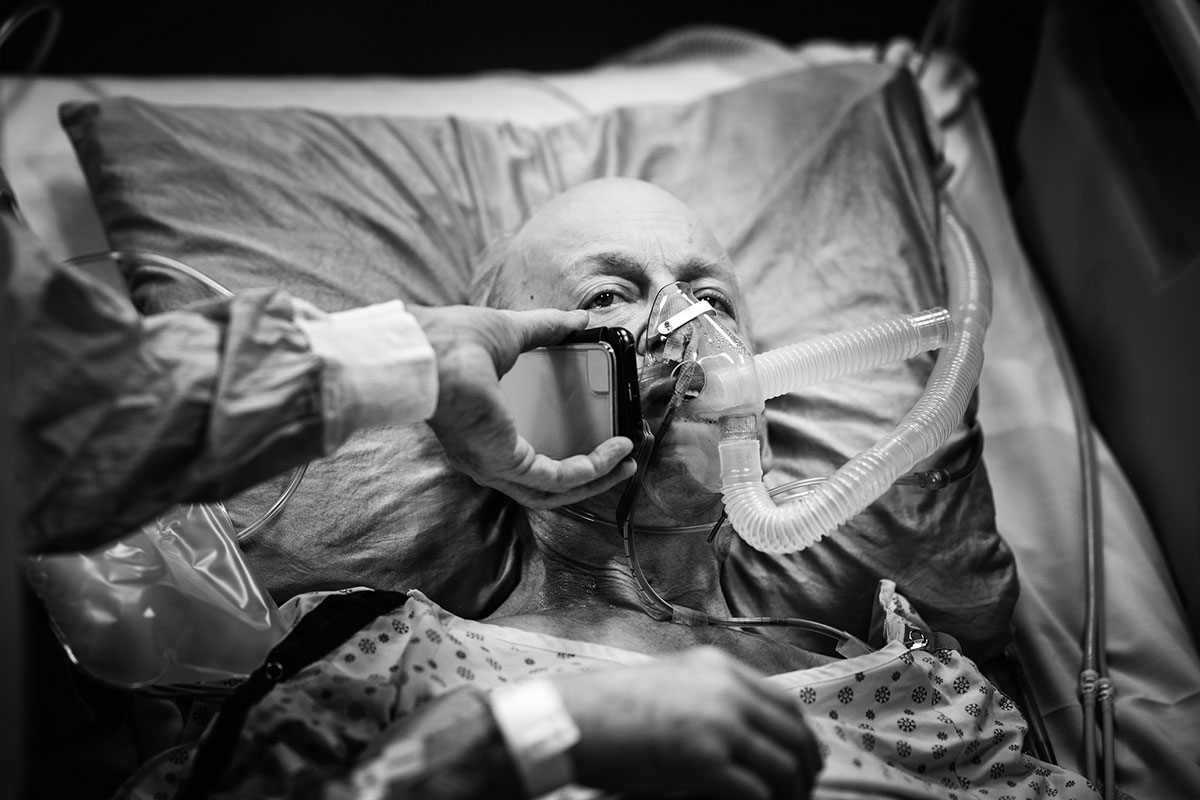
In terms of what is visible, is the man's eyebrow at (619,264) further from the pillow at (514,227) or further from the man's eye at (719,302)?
the pillow at (514,227)

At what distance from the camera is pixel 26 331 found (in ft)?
3.41

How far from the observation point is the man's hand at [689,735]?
3.53 ft

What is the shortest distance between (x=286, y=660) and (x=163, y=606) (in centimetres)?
20

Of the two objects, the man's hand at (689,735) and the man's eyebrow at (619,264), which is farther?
the man's eyebrow at (619,264)

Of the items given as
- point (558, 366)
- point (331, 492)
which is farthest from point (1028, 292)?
point (331, 492)

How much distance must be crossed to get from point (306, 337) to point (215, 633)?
519 millimetres

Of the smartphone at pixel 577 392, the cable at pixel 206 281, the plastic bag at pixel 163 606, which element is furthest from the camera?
the cable at pixel 206 281

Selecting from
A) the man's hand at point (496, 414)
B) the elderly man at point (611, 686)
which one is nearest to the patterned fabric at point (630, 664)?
the elderly man at point (611, 686)

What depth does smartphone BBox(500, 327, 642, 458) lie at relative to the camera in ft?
4.93

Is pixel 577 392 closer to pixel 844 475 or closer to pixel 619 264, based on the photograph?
pixel 619 264

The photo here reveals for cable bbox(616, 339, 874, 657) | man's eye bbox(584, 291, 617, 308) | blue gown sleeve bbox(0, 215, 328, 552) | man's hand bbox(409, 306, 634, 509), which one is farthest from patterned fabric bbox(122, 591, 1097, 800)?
man's eye bbox(584, 291, 617, 308)

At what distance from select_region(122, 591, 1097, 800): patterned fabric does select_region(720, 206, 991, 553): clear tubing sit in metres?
0.21

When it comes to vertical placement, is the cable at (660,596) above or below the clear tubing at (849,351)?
below

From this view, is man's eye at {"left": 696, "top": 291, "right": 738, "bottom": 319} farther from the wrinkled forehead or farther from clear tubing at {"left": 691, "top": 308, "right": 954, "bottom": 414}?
clear tubing at {"left": 691, "top": 308, "right": 954, "bottom": 414}
